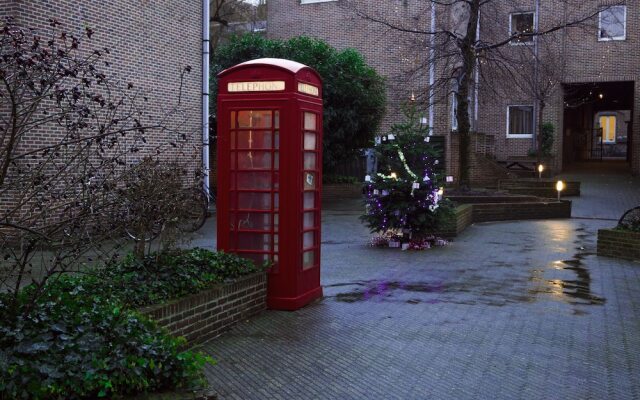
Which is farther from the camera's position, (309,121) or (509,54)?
(509,54)

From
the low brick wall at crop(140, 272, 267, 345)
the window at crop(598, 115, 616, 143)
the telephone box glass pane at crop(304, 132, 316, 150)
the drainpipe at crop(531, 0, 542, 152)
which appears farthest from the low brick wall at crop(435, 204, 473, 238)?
the window at crop(598, 115, 616, 143)

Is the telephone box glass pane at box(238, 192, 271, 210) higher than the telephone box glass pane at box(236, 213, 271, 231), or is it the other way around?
the telephone box glass pane at box(238, 192, 271, 210)

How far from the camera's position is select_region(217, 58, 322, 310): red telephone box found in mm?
7305

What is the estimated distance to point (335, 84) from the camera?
2458 cm

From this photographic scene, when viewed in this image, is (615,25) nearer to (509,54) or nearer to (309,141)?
(509,54)

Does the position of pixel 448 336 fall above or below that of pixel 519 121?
below

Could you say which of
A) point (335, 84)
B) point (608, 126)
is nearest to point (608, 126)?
point (608, 126)

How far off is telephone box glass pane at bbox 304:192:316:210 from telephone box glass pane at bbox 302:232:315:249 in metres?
0.32

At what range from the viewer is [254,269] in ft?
24.0

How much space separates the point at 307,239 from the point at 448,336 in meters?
2.12

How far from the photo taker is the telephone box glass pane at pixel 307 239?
25.4 feet

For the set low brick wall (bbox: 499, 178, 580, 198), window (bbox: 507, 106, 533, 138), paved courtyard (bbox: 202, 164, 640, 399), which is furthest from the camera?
window (bbox: 507, 106, 533, 138)

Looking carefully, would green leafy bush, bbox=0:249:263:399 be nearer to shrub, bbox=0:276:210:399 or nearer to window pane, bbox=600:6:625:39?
shrub, bbox=0:276:210:399

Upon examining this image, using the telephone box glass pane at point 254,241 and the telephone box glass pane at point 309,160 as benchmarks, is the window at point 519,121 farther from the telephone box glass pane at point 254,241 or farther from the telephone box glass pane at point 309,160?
the telephone box glass pane at point 254,241
